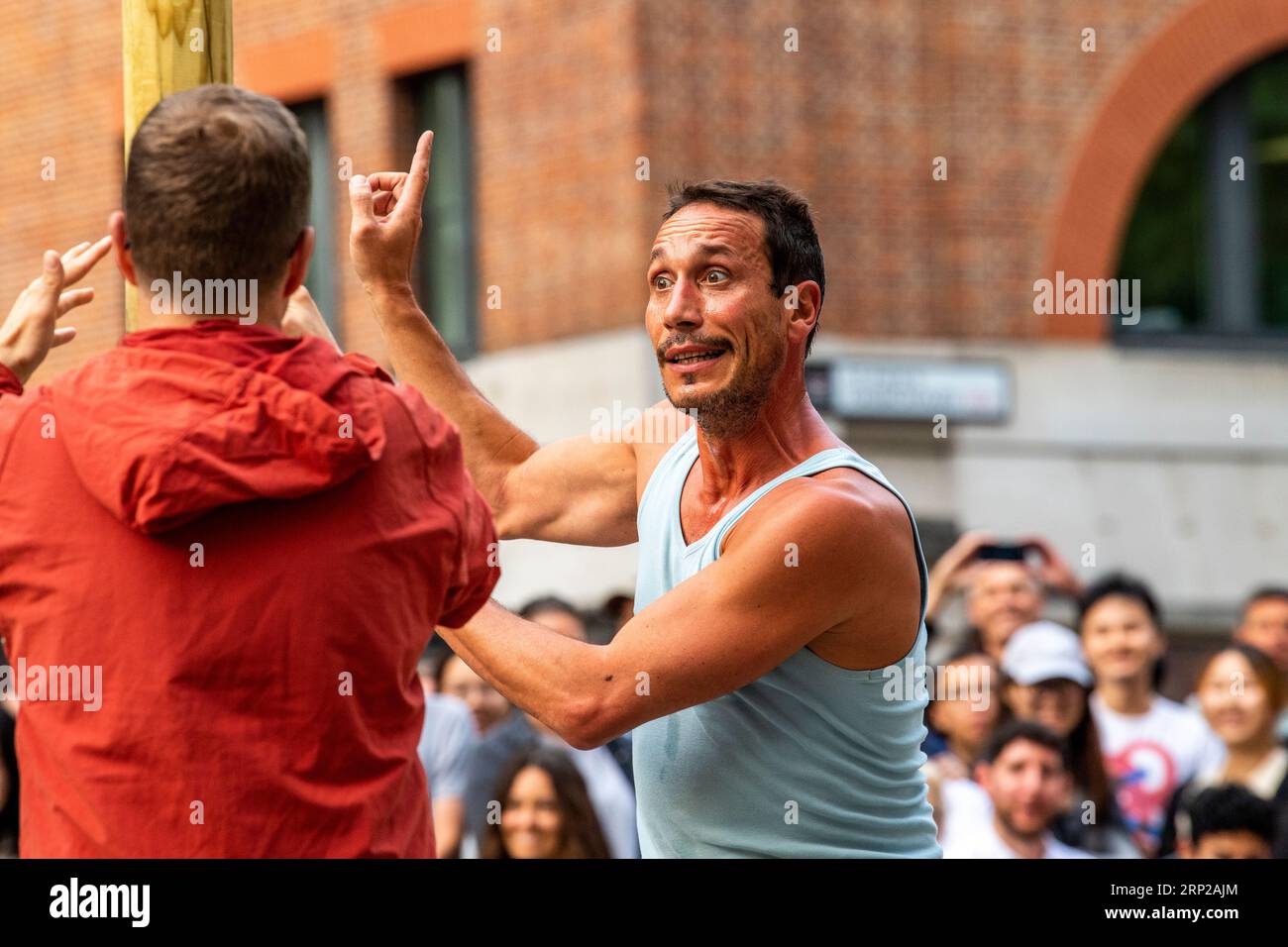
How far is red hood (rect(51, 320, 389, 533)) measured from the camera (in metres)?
2.52

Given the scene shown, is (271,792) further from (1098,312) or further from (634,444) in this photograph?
(1098,312)

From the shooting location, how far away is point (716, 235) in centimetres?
362

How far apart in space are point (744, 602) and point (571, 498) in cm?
74

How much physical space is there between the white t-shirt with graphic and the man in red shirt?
5013mm

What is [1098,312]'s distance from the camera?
614 inches

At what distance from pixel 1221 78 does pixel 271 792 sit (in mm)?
14404

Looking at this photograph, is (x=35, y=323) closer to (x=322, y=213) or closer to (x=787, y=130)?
(x=787, y=130)

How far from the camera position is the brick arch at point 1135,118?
15359 millimetres

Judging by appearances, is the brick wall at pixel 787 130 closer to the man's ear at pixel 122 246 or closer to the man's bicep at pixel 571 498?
the man's bicep at pixel 571 498
